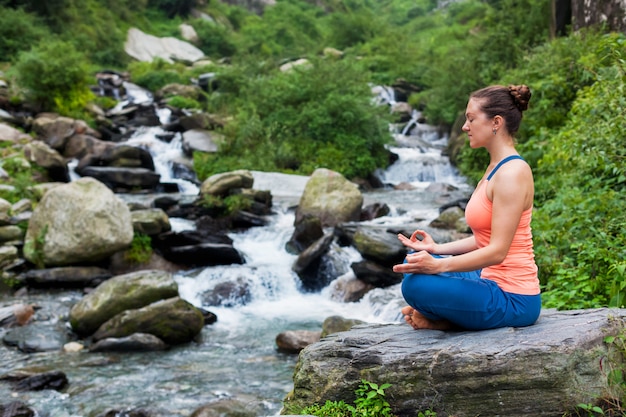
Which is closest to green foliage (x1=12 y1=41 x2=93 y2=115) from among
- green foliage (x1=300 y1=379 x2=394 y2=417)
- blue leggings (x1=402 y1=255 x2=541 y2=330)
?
green foliage (x1=300 y1=379 x2=394 y2=417)

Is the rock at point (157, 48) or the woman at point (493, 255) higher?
the rock at point (157, 48)

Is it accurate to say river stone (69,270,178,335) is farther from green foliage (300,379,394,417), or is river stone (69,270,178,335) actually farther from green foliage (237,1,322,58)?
green foliage (237,1,322,58)

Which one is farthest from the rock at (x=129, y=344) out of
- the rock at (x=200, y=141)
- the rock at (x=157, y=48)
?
the rock at (x=157, y=48)

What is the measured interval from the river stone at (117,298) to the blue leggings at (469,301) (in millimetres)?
6221

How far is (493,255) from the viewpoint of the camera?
308cm

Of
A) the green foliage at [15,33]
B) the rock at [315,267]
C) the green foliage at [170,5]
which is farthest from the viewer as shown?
the green foliage at [170,5]

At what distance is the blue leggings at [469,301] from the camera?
3.25 m

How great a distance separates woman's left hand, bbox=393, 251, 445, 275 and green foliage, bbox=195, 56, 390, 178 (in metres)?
16.5

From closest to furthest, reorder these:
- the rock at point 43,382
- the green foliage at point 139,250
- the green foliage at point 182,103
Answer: the rock at point 43,382, the green foliage at point 139,250, the green foliage at point 182,103

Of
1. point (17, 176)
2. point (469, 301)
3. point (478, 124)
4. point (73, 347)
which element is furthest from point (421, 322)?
point (17, 176)

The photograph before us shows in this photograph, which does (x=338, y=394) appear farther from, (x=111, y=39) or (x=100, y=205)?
(x=111, y=39)

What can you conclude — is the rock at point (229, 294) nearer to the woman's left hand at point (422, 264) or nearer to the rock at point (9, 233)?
the rock at point (9, 233)

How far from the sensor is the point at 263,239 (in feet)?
43.2

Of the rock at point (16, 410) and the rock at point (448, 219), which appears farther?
the rock at point (448, 219)
